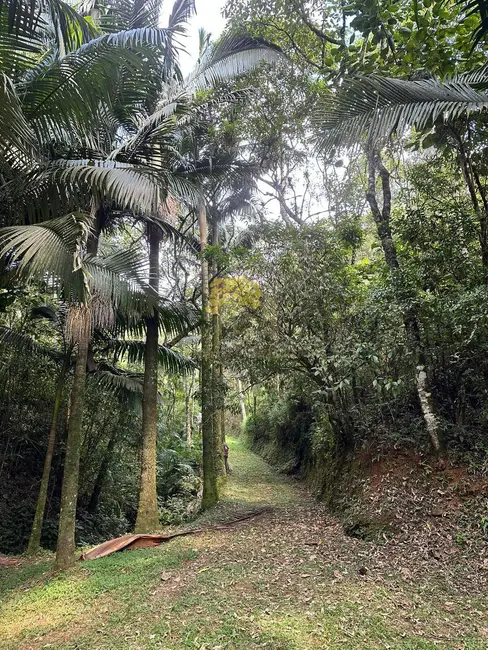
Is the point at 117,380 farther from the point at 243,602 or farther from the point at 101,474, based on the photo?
the point at 243,602

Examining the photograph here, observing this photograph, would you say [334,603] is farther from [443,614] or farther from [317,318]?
[317,318]

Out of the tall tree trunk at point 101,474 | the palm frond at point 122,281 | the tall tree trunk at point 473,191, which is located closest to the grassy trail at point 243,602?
the palm frond at point 122,281

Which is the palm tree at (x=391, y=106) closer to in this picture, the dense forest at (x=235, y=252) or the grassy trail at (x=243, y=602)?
the dense forest at (x=235, y=252)

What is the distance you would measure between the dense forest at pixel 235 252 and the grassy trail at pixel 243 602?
2.74 ft

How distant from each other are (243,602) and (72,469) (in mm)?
3114

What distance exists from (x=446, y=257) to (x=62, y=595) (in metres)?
7.09

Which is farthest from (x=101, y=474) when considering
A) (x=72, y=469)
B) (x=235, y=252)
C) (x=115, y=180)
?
(x=115, y=180)

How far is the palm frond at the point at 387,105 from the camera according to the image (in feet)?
14.5

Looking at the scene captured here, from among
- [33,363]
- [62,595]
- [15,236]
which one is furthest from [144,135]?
[62,595]

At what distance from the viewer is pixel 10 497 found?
9.00 m

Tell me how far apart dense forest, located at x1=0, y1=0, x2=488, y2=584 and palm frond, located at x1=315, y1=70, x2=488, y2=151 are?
0.03 m

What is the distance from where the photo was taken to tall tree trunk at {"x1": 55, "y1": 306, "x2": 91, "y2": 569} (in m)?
5.52

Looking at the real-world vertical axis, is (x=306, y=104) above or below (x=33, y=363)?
above

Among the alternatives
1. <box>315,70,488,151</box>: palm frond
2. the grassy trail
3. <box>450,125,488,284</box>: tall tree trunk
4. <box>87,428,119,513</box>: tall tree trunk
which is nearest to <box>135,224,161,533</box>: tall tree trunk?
the grassy trail
